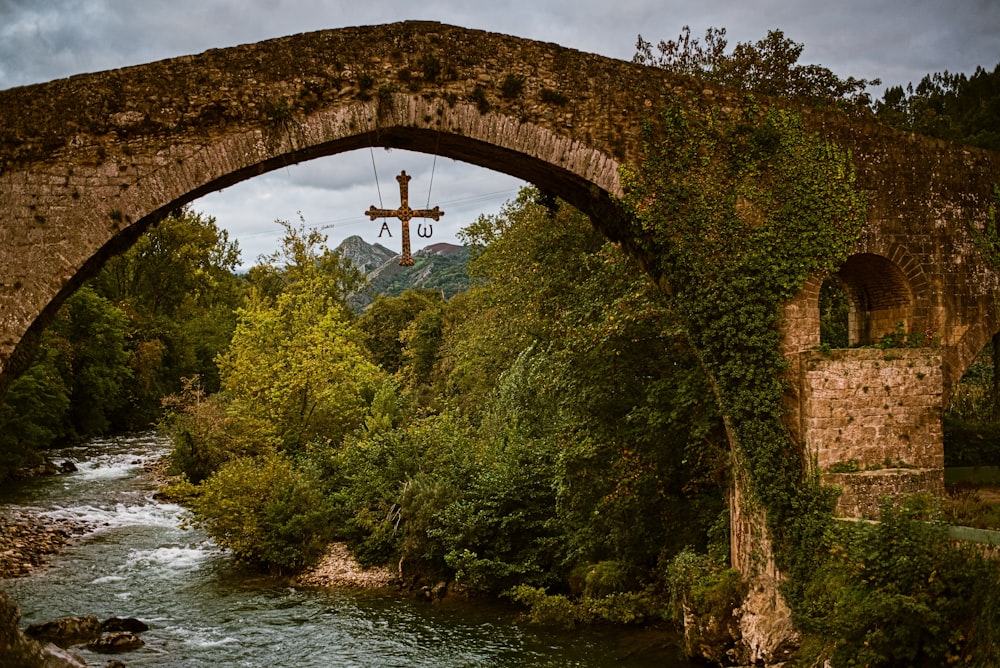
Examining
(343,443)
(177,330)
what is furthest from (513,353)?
(177,330)

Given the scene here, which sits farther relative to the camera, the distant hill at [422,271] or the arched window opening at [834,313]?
the distant hill at [422,271]

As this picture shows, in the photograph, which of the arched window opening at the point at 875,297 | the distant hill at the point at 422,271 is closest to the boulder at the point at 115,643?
the arched window opening at the point at 875,297

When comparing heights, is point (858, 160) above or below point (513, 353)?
above

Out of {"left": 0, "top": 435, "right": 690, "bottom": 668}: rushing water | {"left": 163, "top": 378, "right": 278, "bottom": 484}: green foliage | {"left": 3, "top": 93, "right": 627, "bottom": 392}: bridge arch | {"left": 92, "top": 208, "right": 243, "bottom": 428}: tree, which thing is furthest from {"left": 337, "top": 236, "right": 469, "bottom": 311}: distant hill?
{"left": 3, "top": 93, "right": 627, "bottom": 392}: bridge arch

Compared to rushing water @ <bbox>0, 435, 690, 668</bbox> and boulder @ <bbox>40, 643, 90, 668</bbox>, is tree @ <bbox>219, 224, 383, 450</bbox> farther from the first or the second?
boulder @ <bbox>40, 643, 90, 668</bbox>

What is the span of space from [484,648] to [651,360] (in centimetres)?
440

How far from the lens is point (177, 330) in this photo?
32.8m

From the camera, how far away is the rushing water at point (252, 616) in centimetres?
1049

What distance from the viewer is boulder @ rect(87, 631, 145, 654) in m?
10.7

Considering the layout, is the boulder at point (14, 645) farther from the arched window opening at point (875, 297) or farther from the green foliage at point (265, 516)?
the arched window opening at point (875, 297)

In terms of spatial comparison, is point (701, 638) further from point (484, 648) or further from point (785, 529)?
point (484, 648)

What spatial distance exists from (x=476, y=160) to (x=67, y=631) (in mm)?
8356

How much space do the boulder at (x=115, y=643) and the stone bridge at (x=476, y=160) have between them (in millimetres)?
5116

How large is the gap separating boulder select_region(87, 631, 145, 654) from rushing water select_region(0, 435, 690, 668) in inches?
7.1
